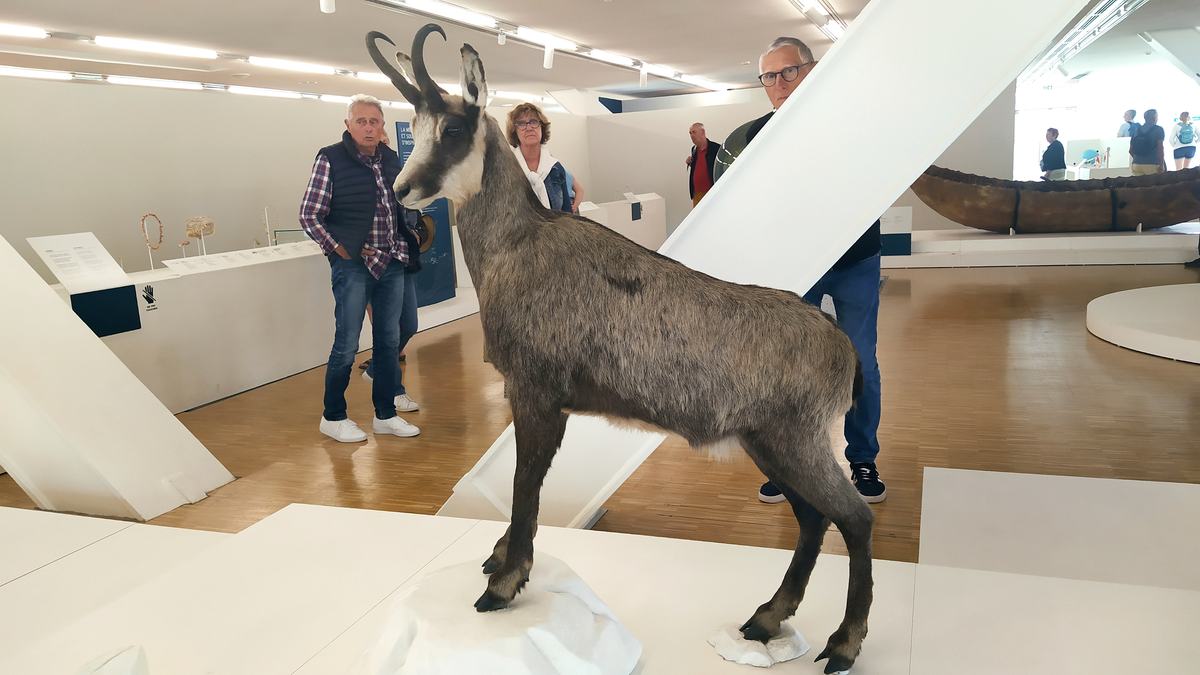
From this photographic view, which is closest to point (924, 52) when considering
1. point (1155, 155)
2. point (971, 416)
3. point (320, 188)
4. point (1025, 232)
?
point (971, 416)

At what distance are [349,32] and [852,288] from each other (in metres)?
7.23

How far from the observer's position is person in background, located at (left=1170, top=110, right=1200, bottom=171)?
1237cm

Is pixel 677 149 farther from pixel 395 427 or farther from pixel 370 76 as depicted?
pixel 395 427

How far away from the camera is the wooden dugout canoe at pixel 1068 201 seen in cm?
987

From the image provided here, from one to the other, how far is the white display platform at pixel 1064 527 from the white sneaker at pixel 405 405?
316 cm

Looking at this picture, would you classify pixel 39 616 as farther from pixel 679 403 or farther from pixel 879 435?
pixel 879 435

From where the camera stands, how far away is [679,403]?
1.80m

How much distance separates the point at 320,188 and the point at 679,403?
318cm

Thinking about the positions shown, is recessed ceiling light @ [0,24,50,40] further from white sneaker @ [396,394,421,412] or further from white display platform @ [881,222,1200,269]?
white display platform @ [881,222,1200,269]

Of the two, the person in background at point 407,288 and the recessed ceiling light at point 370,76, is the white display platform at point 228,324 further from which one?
the recessed ceiling light at point 370,76

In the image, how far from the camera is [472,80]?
176 cm

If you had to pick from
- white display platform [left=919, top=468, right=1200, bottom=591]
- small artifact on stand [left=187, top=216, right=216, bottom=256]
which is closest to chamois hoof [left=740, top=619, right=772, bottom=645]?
white display platform [left=919, top=468, right=1200, bottom=591]

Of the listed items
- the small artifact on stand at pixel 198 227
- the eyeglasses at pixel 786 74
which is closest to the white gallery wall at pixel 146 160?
the small artifact on stand at pixel 198 227

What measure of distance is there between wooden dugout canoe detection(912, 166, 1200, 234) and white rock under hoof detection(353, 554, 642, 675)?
10165 millimetres
